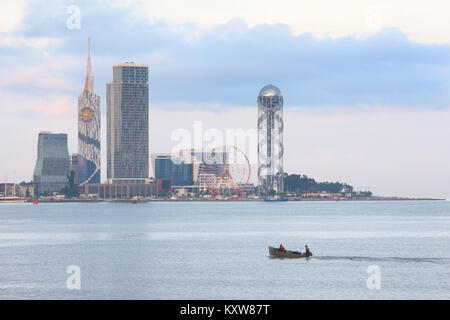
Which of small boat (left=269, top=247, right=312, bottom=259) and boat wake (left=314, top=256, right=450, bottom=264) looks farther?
small boat (left=269, top=247, right=312, bottom=259)

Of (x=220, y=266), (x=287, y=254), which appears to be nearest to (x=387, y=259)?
(x=287, y=254)

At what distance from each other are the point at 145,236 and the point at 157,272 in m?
68.6

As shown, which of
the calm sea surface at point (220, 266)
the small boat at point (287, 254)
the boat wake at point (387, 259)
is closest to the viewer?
the calm sea surface at point (220, 266)

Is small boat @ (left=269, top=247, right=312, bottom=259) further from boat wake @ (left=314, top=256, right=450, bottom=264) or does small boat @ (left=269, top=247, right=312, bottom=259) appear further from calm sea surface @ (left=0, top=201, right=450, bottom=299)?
boat wake @ (left=314, top=256, right=450, bottom=264)

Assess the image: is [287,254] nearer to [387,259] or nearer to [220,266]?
[220,266]

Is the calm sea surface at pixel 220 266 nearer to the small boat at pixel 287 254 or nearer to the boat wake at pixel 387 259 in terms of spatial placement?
the boat wake at pixel 387 259

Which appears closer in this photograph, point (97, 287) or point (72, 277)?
point (97, 287)

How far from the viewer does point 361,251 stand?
422 feet

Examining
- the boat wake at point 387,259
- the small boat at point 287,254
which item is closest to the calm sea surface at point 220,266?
the boat wake at point 387,259

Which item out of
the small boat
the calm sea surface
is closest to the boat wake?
the calm sea surface

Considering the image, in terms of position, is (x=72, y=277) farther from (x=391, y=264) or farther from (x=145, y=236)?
(x=145, y=236)

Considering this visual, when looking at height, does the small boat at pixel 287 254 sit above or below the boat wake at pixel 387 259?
above
